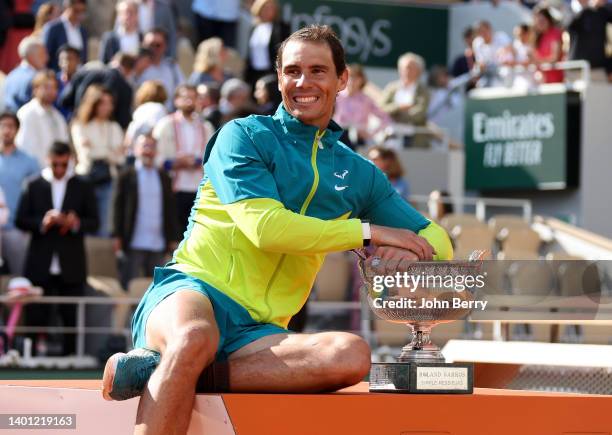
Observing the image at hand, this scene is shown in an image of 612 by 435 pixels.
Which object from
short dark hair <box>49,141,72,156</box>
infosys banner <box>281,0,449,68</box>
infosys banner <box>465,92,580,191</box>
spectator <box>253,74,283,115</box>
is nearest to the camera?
short dark hair <box>49,141,72,156</box>

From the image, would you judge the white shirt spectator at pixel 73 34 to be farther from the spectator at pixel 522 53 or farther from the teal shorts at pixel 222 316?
the teal shorts at pixel 222 316

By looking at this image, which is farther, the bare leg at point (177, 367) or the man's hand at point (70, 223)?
the man's hand at point (70, 223)

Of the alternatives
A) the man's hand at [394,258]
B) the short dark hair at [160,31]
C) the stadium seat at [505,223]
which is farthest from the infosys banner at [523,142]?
the man's hand at [394,258]

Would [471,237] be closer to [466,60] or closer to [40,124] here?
[40,124]

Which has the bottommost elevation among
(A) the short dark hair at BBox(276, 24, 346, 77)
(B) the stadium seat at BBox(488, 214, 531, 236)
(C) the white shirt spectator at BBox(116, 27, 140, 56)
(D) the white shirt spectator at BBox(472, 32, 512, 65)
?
(B) the stadium seat at BBox(488, 214, 531, 236)

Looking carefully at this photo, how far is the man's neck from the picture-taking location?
39.8 feet

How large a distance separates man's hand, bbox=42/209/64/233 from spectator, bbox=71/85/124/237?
3.16 feet

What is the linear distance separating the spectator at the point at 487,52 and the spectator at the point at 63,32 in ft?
18.9

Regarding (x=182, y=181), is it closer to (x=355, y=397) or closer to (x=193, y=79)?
(x=193, y=79)

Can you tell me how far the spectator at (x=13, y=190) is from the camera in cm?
1223

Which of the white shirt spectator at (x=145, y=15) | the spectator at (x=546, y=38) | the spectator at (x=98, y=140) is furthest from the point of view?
the spectator at (x=546, y=38)

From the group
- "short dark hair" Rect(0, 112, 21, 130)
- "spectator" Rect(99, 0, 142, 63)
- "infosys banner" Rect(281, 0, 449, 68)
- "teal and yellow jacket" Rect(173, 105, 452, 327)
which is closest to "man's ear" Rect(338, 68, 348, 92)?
"teal and yellow jacket" Rect(173, 105, 452, 327)

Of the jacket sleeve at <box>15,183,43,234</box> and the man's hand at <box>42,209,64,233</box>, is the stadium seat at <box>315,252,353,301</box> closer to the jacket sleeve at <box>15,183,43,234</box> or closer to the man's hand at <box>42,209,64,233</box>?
the man's hand at <box>42,209,64,233</box>

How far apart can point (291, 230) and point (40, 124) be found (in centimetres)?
858
